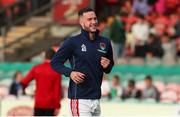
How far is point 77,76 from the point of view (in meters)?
6.94

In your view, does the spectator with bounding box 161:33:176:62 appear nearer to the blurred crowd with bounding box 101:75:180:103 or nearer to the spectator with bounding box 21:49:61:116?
the blurred crowd with bounding box 101:75:180:103

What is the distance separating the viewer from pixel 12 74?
17.1 metres

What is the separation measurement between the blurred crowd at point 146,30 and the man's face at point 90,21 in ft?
30.6

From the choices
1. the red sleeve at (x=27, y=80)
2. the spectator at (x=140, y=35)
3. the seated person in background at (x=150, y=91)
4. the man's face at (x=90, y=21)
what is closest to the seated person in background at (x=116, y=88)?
the seated person in background at (x=150, y=91)

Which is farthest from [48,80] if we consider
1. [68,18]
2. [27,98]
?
[68,18]

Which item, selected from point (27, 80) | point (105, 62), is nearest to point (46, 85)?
point (27, 80)

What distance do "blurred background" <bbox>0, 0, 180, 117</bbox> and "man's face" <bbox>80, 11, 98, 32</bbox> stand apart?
4.11m

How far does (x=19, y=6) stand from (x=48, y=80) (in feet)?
33.8

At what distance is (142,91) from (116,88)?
646 millimetres

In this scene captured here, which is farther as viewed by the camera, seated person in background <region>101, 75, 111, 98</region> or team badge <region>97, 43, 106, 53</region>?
seated person in background <region>101, 75, 111, 98</region>

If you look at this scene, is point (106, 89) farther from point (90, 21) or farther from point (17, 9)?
point (90, 21)

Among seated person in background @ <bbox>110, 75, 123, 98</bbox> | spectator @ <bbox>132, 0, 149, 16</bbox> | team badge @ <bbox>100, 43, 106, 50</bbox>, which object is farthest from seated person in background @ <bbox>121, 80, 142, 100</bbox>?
team badge @ <bbox>100, 43, 106, 50</bbox>

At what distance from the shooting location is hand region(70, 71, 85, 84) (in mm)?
6938

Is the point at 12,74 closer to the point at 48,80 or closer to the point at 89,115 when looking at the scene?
the point at 48,80
